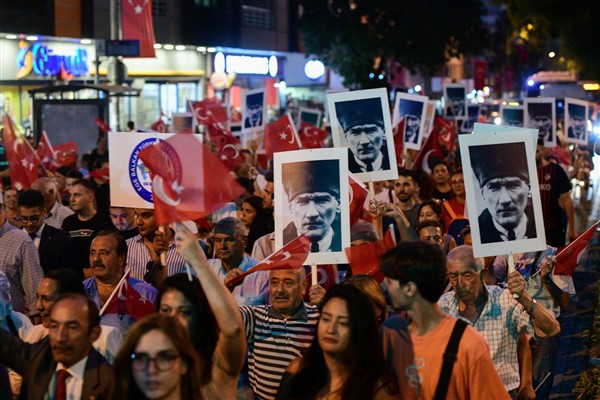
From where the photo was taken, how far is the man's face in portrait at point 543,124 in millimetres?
18469

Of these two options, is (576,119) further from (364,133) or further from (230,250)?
(230,250)

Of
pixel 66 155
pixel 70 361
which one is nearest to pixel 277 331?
pixel 70 361

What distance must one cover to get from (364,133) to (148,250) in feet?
6.67

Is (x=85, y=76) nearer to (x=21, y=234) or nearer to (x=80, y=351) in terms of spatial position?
(x=21, y=234)

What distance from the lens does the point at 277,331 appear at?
20.6 ft

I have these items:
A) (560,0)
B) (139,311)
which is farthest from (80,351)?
(560,0)

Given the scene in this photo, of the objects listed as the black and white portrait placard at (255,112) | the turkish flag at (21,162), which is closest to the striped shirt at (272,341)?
the turkish flag at (21,162)

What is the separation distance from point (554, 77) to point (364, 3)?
1375 centimetres

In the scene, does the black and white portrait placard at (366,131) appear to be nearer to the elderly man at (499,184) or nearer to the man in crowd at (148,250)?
the man in crowd at (148,250)

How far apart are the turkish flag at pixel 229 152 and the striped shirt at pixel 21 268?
7.23 m

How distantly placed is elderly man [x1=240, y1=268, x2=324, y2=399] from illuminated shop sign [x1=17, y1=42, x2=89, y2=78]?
95.3ft

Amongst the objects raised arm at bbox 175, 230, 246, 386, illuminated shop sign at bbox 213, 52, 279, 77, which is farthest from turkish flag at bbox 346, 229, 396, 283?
illuminated shop sign at bbox 213, 52, 279, 77

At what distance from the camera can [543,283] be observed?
23.7 feet

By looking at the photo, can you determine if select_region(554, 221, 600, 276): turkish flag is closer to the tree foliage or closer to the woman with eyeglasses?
the woman with eyeglasses
